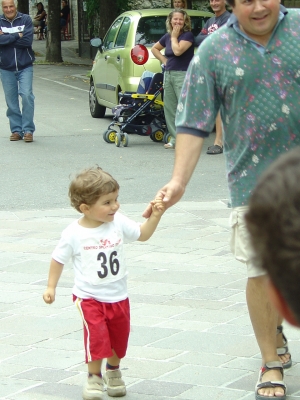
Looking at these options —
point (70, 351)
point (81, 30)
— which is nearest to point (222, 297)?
point (70, 351)

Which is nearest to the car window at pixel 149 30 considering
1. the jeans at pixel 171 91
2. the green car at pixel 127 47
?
the green car at pixel 127 47

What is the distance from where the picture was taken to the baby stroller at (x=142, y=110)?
12.1 meters

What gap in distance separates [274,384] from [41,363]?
119 cm

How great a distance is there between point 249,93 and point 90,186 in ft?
2.64

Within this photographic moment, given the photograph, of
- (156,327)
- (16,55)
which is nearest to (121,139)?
(16,55)

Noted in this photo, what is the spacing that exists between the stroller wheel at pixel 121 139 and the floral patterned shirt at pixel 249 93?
27.6ft

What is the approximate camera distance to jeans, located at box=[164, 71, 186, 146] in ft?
37.5

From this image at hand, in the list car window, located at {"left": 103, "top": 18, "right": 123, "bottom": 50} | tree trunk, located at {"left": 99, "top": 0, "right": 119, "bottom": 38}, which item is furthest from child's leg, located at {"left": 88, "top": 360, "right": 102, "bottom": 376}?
tree trunk, located at {"left": 99, "top": 0, "right": 119, "bottom": 38}

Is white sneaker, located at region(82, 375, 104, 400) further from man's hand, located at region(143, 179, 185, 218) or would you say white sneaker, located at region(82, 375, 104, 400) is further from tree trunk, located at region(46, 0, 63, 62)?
tree trunk, located at region(46, 0, 63, 62)

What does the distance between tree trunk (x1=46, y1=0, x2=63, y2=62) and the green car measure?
1566 centimetres

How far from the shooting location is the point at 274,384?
13.0 ft

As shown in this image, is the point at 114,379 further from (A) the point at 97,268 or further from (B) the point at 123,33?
(B) the point at 123,33

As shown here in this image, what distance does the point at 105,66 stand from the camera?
1459 cm

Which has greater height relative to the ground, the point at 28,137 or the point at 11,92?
the point at 11,92
